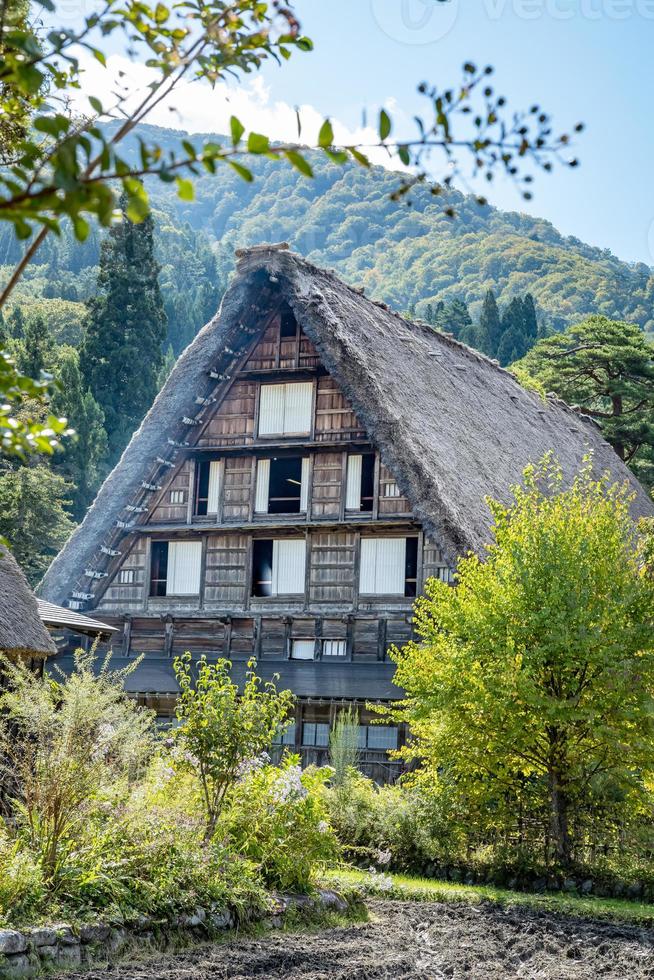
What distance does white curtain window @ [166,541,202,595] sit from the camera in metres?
26.9

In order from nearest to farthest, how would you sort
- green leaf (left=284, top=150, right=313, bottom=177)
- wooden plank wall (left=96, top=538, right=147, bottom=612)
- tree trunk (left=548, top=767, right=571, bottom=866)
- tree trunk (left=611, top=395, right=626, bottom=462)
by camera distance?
green leaf (left=284, top=150, right=313, bottom=177) < tree trunk (left=548, top=767, right=571, bottom=866) < wooden plank wall (left=96, top=538, right=147, bottom=612) < tree trunk (left=611, top=395, right=626, bottom=462)

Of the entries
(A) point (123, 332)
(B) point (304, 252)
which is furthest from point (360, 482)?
(B) point (304, 252)

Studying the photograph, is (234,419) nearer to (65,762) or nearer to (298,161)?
(65,762)

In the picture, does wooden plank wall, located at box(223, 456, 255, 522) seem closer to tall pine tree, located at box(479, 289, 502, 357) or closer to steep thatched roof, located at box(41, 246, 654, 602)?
steep thatched roof, located at box(41, 246, 654, 602)

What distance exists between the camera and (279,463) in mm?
26938

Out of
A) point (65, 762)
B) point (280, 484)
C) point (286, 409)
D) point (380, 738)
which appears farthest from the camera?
point (280, 484)

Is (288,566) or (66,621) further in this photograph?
(288,566)

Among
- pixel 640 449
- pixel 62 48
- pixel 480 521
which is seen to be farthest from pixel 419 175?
pixel 640 449

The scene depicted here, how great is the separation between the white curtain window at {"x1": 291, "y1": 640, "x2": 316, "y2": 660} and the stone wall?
1321 centimetres

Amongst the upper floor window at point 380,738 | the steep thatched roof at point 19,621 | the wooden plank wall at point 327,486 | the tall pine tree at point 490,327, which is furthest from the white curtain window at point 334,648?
the tall pine tree at point 490,327

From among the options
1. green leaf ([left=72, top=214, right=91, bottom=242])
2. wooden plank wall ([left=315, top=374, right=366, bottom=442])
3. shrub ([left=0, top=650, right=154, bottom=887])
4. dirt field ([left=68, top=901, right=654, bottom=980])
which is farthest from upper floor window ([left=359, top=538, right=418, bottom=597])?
green leaf ([left=72, top=214, right=91, bottom=242])

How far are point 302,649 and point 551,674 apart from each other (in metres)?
9.23

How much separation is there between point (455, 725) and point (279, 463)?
11.0 metres

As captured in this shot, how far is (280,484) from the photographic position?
26.9 metres
